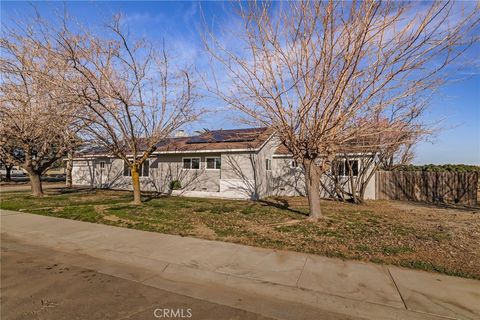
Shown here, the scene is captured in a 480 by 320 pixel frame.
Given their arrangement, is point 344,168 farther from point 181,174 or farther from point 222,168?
point 181,174

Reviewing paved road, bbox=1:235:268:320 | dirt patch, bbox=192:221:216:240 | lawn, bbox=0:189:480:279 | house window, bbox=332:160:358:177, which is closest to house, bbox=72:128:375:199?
house window, bbox=332:160:358:177

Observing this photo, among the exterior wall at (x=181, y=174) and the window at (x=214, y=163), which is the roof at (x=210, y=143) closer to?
the exterior wall at (x=181, y=174)

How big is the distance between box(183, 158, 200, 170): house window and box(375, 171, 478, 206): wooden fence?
11462 mm

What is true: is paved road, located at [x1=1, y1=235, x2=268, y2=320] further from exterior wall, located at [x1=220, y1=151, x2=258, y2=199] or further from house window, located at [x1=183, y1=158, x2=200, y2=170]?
house window, located at [x1=183, y1=158, x2=200, y2=170]

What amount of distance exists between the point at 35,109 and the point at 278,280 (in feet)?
47.5

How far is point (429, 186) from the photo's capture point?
18594mm

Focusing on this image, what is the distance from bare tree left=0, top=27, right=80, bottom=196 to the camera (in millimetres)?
11539

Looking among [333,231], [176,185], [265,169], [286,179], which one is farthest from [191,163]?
[333,231]

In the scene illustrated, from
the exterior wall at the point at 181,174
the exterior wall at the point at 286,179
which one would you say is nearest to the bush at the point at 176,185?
the exterior wall at the point at 181,174

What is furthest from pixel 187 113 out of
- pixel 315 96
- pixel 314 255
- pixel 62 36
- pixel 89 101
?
pixel 314 255

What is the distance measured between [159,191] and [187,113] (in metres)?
9.06

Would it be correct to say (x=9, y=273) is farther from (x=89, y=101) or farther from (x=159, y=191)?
(x=159, y=191)

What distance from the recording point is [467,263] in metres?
5.96

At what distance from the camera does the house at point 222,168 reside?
61.7 feet
